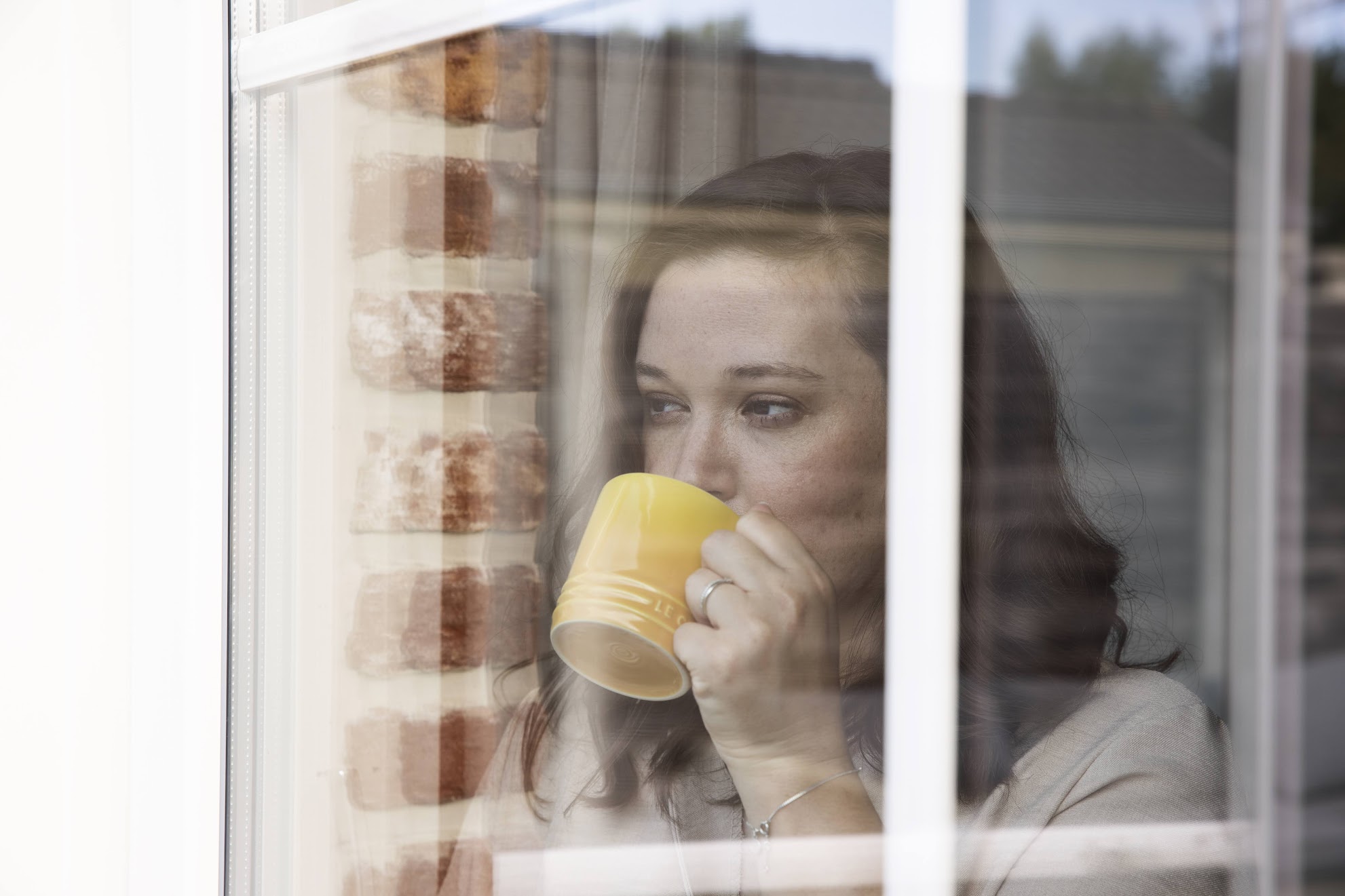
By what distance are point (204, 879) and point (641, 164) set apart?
0.65m

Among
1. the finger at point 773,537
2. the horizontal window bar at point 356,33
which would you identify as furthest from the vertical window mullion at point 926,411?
the horizontal window bar at point 356,33

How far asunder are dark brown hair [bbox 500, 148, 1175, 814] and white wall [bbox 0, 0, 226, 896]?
42cm

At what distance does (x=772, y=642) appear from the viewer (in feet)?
1.89

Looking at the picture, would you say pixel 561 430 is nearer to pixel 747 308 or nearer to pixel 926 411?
pixel 747 308

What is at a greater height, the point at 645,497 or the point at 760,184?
the point at 760,184

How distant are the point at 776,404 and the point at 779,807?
0.23 metres

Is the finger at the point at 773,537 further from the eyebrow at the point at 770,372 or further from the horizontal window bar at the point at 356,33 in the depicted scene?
the horizontal window bar at the point at 356,33

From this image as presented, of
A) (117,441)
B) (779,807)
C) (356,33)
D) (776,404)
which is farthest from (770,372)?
(117,441)

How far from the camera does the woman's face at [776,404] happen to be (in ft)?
1.72

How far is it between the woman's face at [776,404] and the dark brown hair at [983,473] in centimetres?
2

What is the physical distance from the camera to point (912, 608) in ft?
1.45

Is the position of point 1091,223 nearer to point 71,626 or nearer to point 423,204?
point 423,204

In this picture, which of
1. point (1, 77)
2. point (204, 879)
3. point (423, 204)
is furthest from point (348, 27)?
point (204, 879)

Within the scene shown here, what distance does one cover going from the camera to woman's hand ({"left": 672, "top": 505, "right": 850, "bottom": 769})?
Answer: 0.56 metres
